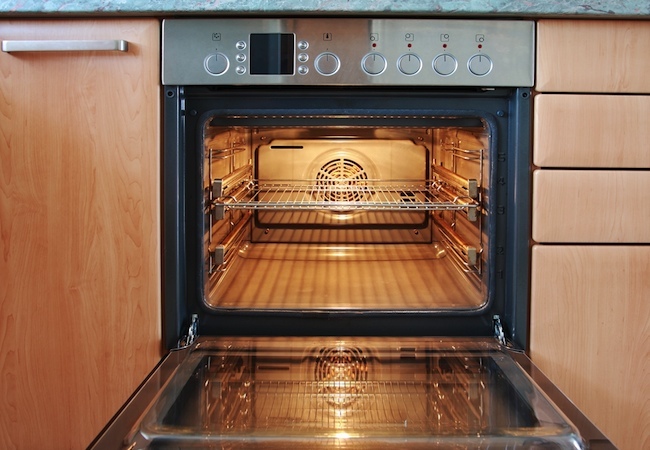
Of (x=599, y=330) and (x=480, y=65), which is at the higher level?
(x=480, y=65)

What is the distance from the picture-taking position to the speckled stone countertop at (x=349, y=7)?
1554 millimetres

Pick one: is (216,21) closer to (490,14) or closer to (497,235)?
(490,14)

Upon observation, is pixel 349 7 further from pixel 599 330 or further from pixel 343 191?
pixel 599 330

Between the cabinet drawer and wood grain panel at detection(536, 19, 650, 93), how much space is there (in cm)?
18

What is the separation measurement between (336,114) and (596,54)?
56cm

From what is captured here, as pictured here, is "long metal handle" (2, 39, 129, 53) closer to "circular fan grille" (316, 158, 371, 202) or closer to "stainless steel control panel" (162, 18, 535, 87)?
"stainless steel control panel" (162, 18, 535, 87)

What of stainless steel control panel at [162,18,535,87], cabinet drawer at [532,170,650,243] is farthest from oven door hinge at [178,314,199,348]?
cabinet drawer at [532,170,650,243]

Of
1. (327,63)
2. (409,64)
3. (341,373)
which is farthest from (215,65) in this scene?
(341,373)

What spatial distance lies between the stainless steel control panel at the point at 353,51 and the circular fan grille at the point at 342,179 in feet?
2.15

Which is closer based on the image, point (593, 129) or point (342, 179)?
point (593, 129)

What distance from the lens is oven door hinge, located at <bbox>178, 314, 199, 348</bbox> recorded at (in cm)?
164

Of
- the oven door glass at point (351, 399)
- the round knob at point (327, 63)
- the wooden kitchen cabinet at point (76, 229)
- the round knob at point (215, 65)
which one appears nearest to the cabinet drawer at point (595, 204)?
the oven door glass at point (351, 399)

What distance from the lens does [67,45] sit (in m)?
1.58

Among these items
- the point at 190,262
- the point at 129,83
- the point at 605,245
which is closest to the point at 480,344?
the point at 605,245
